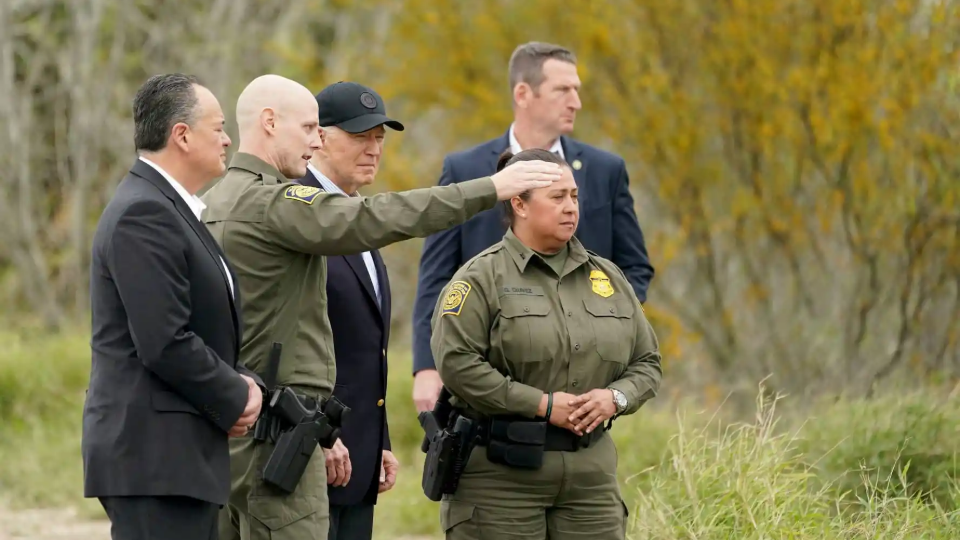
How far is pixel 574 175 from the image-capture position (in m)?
5.40

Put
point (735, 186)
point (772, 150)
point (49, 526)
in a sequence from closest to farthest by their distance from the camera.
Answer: point (49, 526) → point (772, 150) → point (735, 186)

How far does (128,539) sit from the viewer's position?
3.42m

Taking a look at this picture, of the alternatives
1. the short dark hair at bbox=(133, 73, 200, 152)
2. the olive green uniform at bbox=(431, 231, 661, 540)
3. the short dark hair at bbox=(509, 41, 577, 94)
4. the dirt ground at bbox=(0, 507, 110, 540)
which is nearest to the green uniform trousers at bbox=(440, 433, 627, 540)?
the olive green uniform at bbox=(431, 231, 661, 540)

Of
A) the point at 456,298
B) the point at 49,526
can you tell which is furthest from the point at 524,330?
the point at 49,526

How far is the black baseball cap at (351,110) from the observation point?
4.30 m

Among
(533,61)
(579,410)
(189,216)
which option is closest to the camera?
(189,216)

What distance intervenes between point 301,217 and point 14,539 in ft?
13.8

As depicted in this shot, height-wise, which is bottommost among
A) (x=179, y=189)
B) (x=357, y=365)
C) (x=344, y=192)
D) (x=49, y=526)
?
(x=49, y=526)

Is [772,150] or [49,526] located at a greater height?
[772,150]

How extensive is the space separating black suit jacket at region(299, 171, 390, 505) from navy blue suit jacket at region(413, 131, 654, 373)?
928 millimetres

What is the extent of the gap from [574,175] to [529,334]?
4.48 feet

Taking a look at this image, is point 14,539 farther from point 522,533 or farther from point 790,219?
point 790,219

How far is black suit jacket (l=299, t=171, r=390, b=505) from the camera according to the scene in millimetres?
4285

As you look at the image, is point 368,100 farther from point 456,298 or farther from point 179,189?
point 179,189
